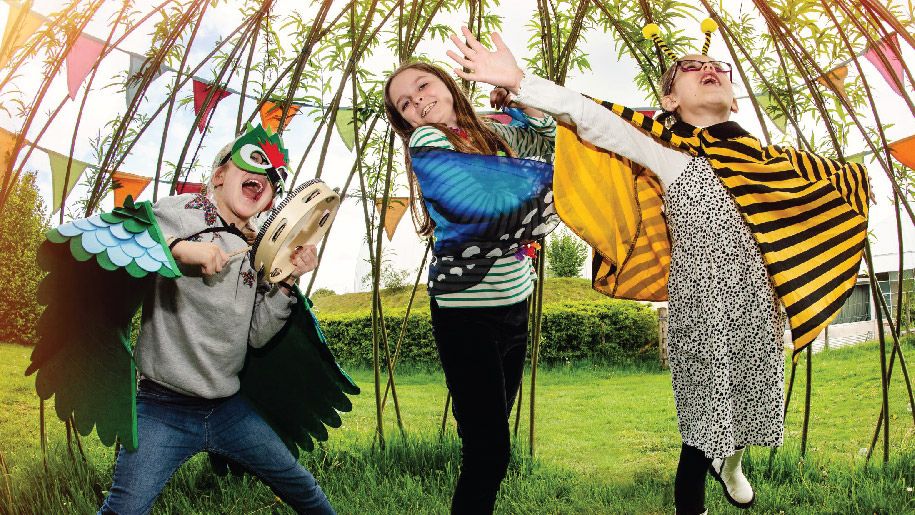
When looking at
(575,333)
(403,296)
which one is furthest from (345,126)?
(403,296)

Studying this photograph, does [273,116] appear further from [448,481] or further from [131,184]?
[448,481]

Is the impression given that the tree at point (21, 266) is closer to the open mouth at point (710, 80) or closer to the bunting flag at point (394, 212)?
the bunting flag at point (394, 212)

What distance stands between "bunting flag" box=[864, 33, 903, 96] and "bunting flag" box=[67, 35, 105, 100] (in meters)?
2.14

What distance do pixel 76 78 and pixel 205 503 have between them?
1330 millimetres

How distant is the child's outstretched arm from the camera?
1.18 m

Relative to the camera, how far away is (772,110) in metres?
2.29

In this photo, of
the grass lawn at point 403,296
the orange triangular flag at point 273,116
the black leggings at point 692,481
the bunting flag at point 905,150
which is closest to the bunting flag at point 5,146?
the orange triangular flag at point 273,116

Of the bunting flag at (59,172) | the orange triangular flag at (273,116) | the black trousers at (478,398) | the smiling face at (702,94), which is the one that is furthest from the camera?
the orange triangular flag at (273,116)

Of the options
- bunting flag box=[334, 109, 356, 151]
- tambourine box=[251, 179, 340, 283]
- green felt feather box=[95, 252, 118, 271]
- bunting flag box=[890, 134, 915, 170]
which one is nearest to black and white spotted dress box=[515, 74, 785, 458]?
tambourine box=[251, 179, 340, 283]

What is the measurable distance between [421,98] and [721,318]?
2.53ft

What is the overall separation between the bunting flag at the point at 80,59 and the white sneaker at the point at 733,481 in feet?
6.48

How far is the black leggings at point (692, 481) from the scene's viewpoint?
4.97ft

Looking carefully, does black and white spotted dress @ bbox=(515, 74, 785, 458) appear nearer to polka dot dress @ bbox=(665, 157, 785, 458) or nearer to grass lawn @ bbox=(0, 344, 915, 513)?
polka dot dress @ bbox=(665, 157, 785, 458)

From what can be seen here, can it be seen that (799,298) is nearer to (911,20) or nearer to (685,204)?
(685,204)
